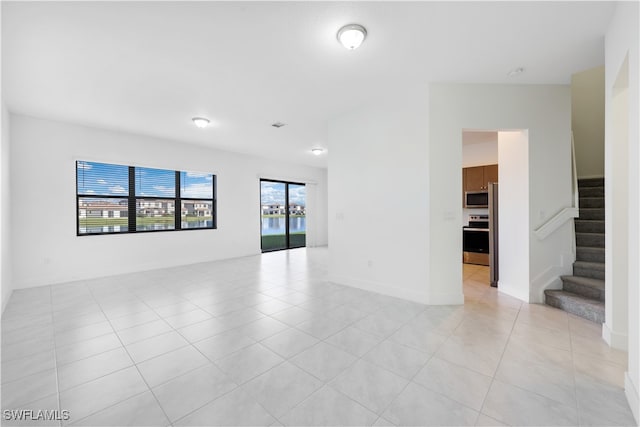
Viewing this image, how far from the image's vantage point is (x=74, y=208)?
4.66 m

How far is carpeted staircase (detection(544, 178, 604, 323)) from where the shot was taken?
2.93 metres

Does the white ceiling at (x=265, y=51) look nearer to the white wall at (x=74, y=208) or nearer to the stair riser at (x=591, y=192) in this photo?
the white wall at (x=74, y=208)

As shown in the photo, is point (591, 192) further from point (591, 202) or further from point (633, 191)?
point (633, 191)

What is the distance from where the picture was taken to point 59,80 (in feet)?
10.2

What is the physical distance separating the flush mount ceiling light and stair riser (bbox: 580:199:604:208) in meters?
4.50

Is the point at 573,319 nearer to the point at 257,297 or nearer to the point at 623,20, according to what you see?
the point at 623,20

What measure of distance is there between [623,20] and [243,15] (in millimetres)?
2887

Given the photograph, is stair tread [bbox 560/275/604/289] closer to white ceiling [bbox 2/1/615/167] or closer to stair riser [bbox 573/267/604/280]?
stair riser [bbox 573/267/604/280]

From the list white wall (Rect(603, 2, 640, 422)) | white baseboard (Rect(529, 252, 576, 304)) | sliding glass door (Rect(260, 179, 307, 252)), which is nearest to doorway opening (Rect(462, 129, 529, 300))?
white baseboard (Rect(529, 252, 576, 304))

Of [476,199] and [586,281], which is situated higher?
[476,199]

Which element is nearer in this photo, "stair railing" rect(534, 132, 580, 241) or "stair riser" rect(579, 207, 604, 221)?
"stair railing" rect(534, 132, 580, 241)

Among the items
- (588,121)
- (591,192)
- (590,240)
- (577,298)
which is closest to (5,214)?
(577,298)

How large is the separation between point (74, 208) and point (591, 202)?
8881 millimetres

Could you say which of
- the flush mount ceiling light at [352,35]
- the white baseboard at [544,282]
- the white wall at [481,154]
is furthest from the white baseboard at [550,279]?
the flush mount ceiling light at [352,35]
